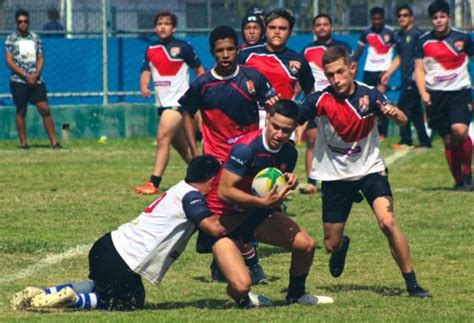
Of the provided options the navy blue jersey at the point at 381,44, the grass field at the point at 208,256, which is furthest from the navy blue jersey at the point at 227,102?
the navy blue jersey at the point at 381,44

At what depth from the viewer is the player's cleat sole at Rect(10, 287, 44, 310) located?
1031cm

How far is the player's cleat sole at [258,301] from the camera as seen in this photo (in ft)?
34.7

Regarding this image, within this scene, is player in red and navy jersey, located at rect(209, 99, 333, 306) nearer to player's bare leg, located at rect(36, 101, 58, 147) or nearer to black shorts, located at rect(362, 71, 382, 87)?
player's bare leg, located at rect(36, 101, 58, 147)

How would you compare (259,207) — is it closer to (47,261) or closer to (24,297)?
(24,297)

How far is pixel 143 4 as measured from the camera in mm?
26297

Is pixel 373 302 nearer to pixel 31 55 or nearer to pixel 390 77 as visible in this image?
pixel 31 55

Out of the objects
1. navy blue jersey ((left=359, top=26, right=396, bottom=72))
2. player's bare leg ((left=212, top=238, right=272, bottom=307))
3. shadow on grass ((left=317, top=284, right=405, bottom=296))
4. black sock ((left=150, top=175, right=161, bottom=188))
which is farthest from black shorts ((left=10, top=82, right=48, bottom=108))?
player's bare leg ((left=212, top=238, right=272, bottom=307))

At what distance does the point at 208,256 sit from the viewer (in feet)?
43.8

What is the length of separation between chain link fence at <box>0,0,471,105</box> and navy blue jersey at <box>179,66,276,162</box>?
44.2 ft

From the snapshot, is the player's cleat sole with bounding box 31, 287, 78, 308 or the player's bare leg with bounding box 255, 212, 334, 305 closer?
the player's cleat sole with bounding box 31, 287, 78, 308

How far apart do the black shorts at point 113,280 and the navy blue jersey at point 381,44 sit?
15.8 meters

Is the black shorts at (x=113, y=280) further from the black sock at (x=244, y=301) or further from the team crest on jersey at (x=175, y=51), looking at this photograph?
the team crest on jersey at (x=175, y=51)

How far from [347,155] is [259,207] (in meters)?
1.49

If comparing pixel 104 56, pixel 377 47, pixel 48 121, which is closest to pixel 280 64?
pixel 48 121
